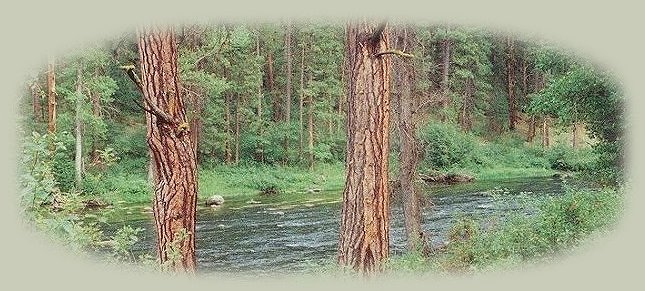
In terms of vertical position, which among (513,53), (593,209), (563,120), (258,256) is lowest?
(258,256)

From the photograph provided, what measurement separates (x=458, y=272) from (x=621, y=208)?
3176mm

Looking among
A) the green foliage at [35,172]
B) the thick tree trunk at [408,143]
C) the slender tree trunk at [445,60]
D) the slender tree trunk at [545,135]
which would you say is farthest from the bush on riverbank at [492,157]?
the green foliage at [35,172]

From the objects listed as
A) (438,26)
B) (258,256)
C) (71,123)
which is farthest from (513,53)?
(258,256)

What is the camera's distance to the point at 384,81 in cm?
713

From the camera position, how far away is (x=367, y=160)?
23.0 ft

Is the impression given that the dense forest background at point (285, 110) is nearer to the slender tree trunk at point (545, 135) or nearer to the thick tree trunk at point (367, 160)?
the slender tree trunk at point (545, 135)

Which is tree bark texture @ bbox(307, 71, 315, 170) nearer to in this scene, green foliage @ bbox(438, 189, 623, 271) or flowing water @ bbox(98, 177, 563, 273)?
flowing water @ bbox(98, 177, 563, 273)

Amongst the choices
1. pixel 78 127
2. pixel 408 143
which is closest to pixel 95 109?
pixel 78 127

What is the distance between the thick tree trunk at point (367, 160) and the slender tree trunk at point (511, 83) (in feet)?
138

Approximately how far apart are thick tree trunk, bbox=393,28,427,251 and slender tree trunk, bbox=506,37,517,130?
1392 inches

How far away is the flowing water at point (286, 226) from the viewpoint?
14883mm

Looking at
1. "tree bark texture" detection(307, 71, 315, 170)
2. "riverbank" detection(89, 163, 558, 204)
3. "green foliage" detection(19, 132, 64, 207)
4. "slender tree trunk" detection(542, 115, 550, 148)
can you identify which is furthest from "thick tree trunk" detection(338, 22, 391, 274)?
A: "slender tree trunk" detection(542, 115, 550, 148)

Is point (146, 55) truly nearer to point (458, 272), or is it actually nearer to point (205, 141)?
point (458, 272)

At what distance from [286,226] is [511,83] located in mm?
33435
